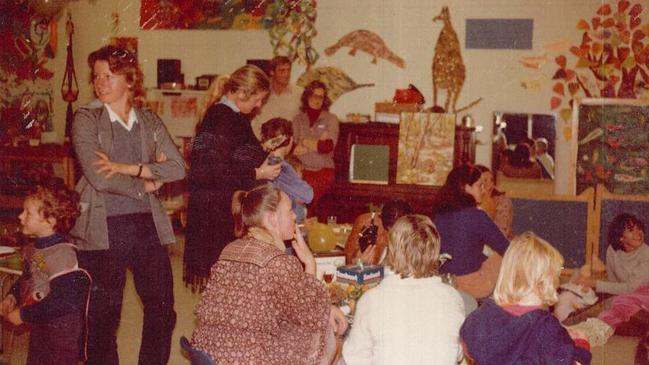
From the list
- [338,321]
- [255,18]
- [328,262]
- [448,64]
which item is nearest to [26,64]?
[255,18]

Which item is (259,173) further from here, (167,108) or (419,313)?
(167,108)

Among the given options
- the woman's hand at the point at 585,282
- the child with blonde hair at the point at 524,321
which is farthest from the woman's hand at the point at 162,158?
the woman's hand at the point at 585,282

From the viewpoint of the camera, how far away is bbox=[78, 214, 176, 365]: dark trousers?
3.44 metres

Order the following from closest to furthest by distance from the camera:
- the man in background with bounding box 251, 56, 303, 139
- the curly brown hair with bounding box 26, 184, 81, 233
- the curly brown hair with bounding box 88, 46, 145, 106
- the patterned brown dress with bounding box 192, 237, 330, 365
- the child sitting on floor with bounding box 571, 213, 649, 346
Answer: the patterned brown dress with bounding box 192, 237, 330, 365
the curly brown hair with bounding box 26, 184, 81, 233
the curly brown hair with bounding box 88, 46, 145, 106
the child sitting on floor with bounding box 571, 213, 649, 346
the man in background with bounding box 251, 56, 303, 139

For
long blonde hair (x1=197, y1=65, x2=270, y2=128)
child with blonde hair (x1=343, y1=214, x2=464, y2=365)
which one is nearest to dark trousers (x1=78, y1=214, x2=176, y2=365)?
long blonde hair (x1=197, y1=65, x2=270, y2=128)

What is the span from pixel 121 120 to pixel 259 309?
1.44 m

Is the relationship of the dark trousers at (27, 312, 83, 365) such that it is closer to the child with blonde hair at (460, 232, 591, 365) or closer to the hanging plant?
the child with blonde hair at (460, 232, 591, 365)

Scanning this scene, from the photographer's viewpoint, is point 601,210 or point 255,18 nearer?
point 601,210

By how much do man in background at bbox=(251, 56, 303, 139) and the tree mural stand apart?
102 inches

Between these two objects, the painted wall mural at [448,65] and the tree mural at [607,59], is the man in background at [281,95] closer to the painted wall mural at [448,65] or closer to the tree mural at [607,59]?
the painted wall mural at [448,65]

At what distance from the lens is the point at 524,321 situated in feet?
7.98

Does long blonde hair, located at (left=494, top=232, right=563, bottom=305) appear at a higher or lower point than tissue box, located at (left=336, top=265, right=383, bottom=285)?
higher

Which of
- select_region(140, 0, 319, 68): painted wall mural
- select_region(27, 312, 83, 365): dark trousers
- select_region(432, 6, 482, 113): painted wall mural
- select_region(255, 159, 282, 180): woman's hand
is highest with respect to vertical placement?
select_region(140, 0, 319, 68): painted wall mural

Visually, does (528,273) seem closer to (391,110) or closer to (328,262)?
(328,262)
